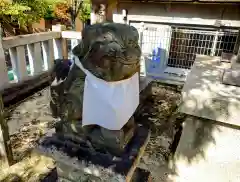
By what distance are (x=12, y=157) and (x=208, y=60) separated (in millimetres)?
3423

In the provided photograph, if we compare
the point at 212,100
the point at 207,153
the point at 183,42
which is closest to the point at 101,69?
the point at 212,100

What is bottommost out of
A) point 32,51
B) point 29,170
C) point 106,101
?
point 29,170

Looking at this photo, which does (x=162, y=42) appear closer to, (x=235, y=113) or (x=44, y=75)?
(x=44, y=75)

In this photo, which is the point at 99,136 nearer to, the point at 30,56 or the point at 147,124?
the point at 147,124

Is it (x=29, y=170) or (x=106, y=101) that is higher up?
(x=106, y=101)

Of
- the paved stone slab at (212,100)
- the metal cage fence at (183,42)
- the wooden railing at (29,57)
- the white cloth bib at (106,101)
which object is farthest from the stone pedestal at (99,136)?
the metal cage fence at (183,42)

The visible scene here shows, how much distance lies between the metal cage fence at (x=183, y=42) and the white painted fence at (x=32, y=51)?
2076 mm

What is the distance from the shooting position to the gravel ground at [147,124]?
2.47m

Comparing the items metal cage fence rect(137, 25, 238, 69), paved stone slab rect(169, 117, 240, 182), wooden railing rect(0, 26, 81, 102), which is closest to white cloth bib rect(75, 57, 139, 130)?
paved stone slab rect(169, 117, 240, 182)

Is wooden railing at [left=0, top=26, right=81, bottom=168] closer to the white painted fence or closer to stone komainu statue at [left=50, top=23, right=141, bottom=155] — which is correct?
the white painted fence

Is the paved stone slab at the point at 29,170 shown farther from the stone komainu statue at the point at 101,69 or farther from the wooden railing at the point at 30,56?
the wooden railing at the point at 30,56

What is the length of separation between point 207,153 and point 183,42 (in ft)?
13.6

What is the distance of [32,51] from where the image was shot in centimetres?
405

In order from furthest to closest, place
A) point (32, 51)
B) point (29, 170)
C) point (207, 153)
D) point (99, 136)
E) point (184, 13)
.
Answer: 1. point (184, 13)
2. point (32, 51)
3. point (29, 170)
4. point (207, 153)
5. point (99, 136)
